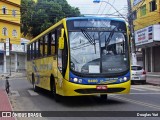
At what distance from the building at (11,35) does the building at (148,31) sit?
786 inches

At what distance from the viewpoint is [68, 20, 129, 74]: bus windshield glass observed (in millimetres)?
12961

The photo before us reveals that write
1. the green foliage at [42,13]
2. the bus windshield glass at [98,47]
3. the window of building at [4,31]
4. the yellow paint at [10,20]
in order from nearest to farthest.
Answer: the bus windshield glass at [98,47]
the yellow paint at [10,20]
the window of building at [4,31]
the green foliage at [42,13]

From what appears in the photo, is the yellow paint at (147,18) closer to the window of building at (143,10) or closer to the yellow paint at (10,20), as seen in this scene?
the window of building at (143,10)

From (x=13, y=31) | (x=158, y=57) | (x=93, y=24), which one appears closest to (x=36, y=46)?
(x=93, y=24)

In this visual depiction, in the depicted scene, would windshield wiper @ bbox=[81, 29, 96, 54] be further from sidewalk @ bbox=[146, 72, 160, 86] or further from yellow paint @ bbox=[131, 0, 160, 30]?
yellow paint @ bbox=[131, 0, 160, 30]

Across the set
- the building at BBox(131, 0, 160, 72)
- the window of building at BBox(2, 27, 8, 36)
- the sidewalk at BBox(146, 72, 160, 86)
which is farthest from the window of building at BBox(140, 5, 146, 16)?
the window of building at BBox(2, 27, 8, 36)

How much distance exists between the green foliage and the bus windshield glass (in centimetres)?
5001

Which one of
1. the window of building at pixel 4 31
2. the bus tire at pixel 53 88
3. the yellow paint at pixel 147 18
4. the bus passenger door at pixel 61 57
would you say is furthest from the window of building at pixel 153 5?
the bus passenger door at pixel 61 57

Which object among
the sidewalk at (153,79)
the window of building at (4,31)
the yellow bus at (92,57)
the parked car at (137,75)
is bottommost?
the sidewalk at (153,79)

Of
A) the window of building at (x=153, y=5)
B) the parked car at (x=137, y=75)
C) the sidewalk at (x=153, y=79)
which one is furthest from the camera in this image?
the window of building at (x=153, y=5)

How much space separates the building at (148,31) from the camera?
121 ft

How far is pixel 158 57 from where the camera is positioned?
41875mm

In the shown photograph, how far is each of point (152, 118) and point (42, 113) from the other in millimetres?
3712

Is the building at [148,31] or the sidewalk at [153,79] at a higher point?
the building at [148,31]
